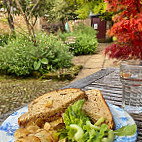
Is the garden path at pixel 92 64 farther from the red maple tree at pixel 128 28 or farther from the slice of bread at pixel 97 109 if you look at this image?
the slice of bread at pixel 97 109

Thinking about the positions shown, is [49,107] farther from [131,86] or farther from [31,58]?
[31,58]

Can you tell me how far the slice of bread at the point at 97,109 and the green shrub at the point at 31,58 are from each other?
3.46 metres

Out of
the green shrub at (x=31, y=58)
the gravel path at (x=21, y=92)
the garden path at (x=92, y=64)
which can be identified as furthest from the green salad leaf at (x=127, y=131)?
the green shrub at (x=31, y=58)

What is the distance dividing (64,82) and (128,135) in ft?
10.8

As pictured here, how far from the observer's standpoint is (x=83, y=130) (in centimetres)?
62

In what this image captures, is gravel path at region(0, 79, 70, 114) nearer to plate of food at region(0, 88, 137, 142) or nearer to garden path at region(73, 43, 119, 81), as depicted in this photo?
garden path at region(73, 43, 119, 81)

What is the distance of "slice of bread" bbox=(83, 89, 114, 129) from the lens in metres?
0.75

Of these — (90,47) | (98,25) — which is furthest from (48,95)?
(98,25)

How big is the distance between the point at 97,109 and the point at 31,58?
3816 millimetres

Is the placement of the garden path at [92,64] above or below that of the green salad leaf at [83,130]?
below

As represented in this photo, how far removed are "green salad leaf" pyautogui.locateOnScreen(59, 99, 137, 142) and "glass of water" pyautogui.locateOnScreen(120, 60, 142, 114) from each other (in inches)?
13.0

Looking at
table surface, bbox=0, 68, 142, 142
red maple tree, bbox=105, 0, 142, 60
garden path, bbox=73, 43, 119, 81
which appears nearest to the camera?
table surface, bbox=0, 68, 142, 142

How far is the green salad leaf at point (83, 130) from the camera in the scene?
1.92ft

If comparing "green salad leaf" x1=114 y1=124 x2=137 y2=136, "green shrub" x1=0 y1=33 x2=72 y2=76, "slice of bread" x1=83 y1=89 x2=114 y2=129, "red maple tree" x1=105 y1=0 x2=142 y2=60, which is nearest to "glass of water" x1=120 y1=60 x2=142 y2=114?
"slice of bread" x1=83 y1=89 x2=114 y2=129
